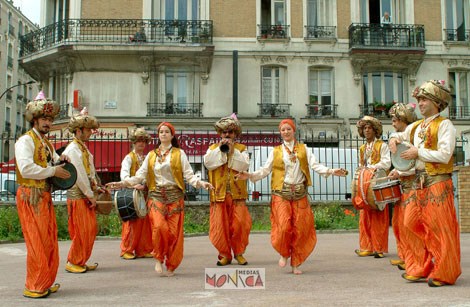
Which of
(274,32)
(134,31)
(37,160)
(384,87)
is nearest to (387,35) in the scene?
(384,87)

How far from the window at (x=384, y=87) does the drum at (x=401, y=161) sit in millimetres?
18539

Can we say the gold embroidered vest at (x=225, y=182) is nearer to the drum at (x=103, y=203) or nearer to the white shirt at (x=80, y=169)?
the drum at (x=103, y=203)

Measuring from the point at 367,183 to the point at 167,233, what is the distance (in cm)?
331

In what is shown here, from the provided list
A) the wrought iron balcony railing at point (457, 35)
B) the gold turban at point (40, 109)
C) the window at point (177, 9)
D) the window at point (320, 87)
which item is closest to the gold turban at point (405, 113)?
the gold turban at point (40, 109)

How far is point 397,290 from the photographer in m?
6.00

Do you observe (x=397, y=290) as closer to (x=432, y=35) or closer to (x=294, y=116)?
(x=294, y=116)

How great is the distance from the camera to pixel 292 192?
292 inches

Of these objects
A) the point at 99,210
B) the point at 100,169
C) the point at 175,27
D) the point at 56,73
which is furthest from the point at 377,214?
the point at 56,73

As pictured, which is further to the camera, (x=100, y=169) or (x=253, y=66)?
(x=253, y=66)

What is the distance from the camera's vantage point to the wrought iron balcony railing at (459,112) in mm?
25078

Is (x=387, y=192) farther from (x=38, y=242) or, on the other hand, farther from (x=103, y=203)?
(x=38, y=242)

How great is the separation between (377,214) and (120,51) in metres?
17.2

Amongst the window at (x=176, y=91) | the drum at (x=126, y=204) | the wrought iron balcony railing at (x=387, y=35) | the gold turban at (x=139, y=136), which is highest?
the wrought iron balcony railing at (x=387, y=35)

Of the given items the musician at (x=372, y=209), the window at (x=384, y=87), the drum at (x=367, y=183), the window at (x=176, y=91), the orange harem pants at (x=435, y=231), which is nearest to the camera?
the orange harem pants at (x=435, y=231)
